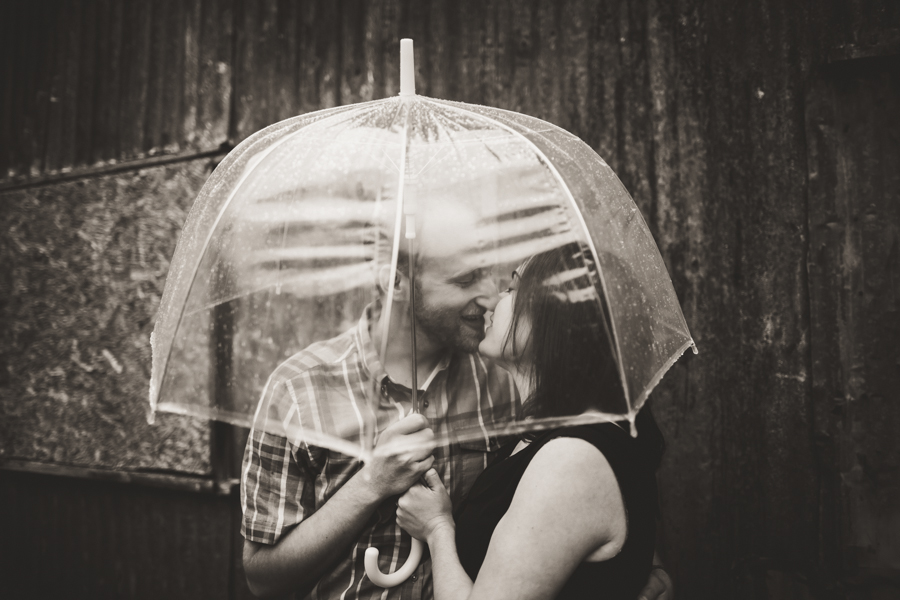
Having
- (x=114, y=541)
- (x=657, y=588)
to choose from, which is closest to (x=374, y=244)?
(x=657, y=588)

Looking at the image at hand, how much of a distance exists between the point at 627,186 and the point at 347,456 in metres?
1.76

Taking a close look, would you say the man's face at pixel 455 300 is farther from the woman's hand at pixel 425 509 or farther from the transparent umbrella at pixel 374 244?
the woman's hand at pixel 425 509

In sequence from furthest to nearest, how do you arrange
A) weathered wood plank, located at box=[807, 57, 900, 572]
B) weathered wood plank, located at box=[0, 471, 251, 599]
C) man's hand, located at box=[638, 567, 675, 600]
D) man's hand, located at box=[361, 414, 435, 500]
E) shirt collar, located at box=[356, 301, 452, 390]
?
weathered wood plank, located at box=[0, 471, 251, 599] → weathered wood plank, located at box=[807, 57, 900, 572] → man's hand, located at box=[638, 567, 675, 600] → shirt collar, located at box=[356, 301, 452, 390] → man's hand, located at box=[361, 414, 435, 500]

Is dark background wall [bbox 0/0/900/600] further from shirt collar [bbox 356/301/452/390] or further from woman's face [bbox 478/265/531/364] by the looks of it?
shirt collar [bbox 356/301/452/390]

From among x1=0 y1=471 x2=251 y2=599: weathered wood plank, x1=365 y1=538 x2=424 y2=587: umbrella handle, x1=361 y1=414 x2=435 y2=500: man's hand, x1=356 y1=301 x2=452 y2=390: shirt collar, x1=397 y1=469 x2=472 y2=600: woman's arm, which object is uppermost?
x1=356 y1=301 x2=452 y2=390: shirt collar

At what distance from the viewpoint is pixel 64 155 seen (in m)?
3.89

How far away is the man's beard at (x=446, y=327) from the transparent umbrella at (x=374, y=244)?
5.1 inches

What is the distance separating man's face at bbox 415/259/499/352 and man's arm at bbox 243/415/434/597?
0.26 m

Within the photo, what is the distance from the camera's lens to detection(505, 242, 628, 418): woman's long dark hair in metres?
1.41

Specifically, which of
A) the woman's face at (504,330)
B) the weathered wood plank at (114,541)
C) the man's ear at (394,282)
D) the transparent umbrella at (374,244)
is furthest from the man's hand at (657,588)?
the weathered wood plank at (114,541)

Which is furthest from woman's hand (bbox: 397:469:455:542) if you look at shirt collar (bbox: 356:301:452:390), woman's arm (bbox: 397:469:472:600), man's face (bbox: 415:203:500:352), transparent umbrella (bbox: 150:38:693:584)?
man's face (bbox: 415:203:500:352)

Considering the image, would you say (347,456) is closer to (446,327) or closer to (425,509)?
(425,509)

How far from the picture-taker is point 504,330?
5.06ft

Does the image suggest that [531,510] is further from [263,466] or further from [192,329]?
[192,329]
